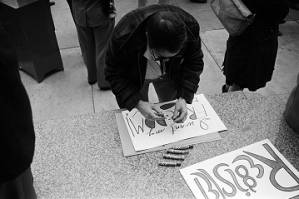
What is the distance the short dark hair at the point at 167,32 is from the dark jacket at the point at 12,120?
18.2 inches

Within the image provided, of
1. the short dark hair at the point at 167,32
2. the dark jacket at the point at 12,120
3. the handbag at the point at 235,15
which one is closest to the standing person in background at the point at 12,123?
the dark jacket at the point at 12,120

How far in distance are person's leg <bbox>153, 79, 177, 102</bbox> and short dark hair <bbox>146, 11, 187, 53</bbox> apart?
0.39m

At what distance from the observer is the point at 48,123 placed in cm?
126

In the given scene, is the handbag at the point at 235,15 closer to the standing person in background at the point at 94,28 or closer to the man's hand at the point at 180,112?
the man's hand at the point at 180,112

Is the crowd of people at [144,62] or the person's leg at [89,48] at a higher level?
the crowd of people at [144,62]

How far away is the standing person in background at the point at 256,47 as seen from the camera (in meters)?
1.60

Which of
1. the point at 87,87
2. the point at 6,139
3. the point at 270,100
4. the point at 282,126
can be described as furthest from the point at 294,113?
the point at 87,87

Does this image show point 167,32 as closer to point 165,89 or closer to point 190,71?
point 190,71

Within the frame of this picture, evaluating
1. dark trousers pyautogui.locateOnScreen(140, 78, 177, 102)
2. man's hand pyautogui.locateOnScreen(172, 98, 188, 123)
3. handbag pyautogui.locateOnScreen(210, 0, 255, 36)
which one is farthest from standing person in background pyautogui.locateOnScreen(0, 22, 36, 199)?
handbag pyautogui.locateOnScreen(210, 0, 255, 36)

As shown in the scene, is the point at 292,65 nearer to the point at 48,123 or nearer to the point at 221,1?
the point at 221,1

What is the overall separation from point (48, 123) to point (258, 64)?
3.97ft

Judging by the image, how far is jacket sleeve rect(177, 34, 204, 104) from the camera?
4.19ft

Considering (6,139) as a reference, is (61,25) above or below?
A: below

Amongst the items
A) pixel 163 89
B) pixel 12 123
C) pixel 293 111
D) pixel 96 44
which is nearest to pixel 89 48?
pixel 96 44
